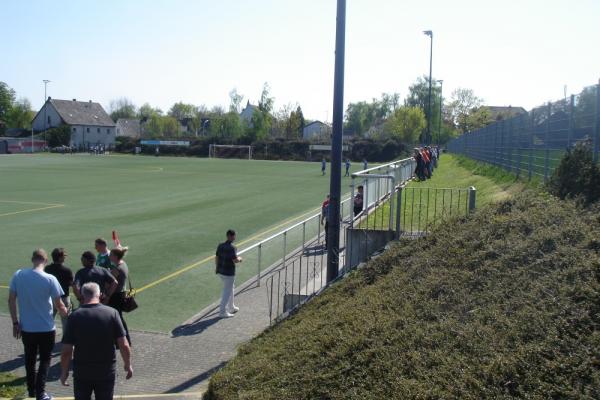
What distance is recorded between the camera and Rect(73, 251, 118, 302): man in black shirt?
8008mm

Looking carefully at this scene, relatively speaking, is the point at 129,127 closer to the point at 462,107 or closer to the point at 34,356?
the point at 462,107

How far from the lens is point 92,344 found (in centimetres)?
507

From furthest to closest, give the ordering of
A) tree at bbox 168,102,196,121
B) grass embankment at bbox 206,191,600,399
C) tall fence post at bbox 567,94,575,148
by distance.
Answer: tree at bbox 168,102,196,121, tall fence post at bbox 567,94,575,148, grass embankment at bbox 206,191,600,399

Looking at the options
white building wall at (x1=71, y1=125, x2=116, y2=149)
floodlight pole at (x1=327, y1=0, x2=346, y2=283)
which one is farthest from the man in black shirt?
white building wall at (x1=71, y1=125, x2=116, y2=149)

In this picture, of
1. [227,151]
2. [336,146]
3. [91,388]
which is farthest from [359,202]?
[227,151]

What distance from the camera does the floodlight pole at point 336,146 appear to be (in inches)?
368

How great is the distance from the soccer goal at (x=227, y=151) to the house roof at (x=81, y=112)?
101ft

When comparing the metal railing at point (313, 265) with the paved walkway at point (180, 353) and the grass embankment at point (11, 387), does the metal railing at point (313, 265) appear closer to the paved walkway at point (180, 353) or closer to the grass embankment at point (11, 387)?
the paved walkway at point (180, 353)

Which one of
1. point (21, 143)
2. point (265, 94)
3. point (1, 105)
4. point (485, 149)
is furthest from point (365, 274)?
point (1, 105)

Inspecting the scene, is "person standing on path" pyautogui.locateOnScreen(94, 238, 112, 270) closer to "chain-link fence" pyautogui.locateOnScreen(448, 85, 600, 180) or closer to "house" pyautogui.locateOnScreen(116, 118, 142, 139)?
"chain-link fence" pyautogui.locateOnScreen(448, 85, 600, 180)

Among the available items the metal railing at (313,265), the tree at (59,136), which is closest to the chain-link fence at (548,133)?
the metal railing at (313,265)

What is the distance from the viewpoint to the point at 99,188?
116 ft

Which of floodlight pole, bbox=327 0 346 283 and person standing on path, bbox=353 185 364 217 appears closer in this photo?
floodlight pole, bbox=327 0 346 283

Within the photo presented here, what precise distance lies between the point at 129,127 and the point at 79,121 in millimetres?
33824
